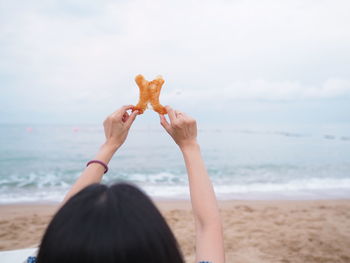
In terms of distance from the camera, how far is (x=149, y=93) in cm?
192

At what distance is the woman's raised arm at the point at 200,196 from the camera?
1.21 meters

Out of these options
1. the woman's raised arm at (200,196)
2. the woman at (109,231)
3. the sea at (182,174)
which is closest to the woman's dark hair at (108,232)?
the woman at (109,231)

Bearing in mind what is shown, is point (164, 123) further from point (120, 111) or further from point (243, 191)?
point (243, 191)

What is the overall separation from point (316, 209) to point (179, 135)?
7.78 metres

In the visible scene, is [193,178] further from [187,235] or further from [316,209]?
[316,209]

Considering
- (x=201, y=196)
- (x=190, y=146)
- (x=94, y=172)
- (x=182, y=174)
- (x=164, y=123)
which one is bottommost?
(x=182, y=174)

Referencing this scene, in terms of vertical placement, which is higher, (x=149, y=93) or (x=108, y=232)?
(x=149, y=93)

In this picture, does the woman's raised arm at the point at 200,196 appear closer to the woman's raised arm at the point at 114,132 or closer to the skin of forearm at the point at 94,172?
the woman's raised arm at the point at 114,132

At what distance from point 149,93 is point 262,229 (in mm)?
5242

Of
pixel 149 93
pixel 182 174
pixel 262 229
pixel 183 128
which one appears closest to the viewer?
pixel 183 128

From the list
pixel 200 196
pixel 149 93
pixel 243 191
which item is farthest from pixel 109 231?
pixel 243 191

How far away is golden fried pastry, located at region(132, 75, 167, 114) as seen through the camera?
1.83m

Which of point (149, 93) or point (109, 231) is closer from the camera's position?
point (109, 231)

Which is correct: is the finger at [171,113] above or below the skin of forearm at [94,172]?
above
